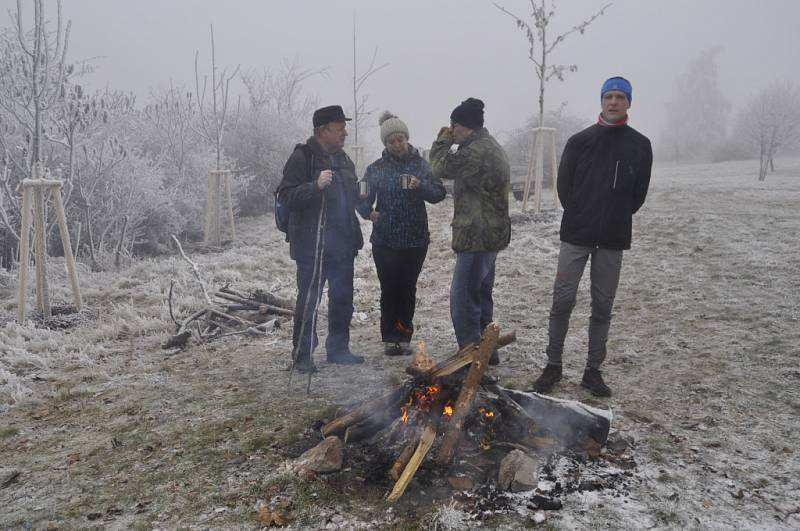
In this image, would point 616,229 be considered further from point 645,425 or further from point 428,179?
point 428,179

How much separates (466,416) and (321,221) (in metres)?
1.90

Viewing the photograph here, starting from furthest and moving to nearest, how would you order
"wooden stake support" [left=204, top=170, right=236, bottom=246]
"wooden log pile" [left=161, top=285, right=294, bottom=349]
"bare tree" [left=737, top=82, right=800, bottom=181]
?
1. "bare tree" [left=737, top=82, right=800, bottom=181]
2. "wooden stake support" [left=204, top=170, right=236, bottom=246]
3. "wooden log pile" [left=161, top=285, right=294, bottom=349]

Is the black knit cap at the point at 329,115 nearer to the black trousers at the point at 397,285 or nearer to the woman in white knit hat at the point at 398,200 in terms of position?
the woman in white knit hat at the point at 398,200

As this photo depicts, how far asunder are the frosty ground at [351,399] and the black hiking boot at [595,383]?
0.09 meters

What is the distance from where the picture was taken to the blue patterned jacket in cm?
451

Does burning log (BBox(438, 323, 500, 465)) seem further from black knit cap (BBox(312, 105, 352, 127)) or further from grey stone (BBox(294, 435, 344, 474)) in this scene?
black knit cap (BBox(312, 105, 352, 127))

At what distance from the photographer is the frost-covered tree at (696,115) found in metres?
38.4

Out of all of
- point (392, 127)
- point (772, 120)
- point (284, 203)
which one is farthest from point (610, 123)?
point (772, 120)

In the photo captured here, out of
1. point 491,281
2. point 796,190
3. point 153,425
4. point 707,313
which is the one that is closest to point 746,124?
point 796,190

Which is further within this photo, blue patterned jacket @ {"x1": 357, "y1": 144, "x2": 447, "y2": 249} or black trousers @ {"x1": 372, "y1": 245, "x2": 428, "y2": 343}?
black trousers @ {"x1": 372, "y1": 245, "x2": 428, "y2": 343}

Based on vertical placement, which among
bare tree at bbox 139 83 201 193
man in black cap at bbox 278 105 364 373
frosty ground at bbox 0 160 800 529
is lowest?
frosty ground at bbox 0 160 800 529

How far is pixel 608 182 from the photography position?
363cm

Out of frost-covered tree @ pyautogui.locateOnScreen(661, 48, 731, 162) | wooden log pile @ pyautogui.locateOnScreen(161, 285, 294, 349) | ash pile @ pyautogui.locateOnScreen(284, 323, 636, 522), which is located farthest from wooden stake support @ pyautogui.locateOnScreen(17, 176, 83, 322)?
frost-covered tree @ pyautogui.locateOnScreen(661, 48, 731, 162)

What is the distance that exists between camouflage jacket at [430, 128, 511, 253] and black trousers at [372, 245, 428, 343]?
644 mm
